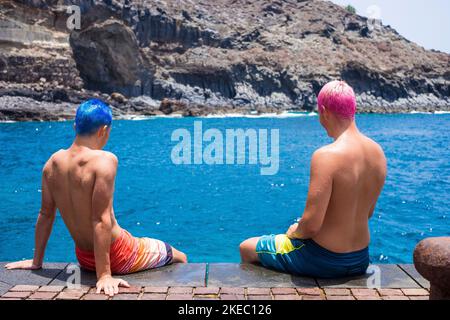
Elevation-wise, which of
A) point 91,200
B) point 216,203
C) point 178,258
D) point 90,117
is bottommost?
point 216,203

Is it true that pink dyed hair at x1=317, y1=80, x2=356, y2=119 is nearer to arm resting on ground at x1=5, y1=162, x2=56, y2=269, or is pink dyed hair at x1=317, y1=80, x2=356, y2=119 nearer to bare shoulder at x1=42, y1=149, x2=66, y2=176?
bare shoulder at x1=42, y1=149, x2=66, y2=176

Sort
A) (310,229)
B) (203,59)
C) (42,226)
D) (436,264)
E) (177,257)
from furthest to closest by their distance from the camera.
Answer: (203,59) < (177,257) < (42,226) < (310,229) < (436,264)

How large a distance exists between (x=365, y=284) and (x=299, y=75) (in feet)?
260

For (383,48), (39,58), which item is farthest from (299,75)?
(39,58)

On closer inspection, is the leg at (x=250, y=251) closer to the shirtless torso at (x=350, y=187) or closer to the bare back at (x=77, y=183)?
the shirtless torso at (x=350, y=187)

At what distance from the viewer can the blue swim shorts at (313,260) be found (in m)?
3.83

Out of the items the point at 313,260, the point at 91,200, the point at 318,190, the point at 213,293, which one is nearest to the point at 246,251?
the point at 313,260

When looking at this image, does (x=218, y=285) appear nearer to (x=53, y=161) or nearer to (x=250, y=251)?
(x=250, y=251)

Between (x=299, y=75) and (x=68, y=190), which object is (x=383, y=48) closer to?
(x=299, y=75)

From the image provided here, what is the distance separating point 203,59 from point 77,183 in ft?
249

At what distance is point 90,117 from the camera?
12.5 ft

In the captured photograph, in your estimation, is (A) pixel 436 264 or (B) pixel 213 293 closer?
(A) pixel 436 264

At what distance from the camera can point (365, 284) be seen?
12.4 ft

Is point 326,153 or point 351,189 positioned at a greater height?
point 326,153
